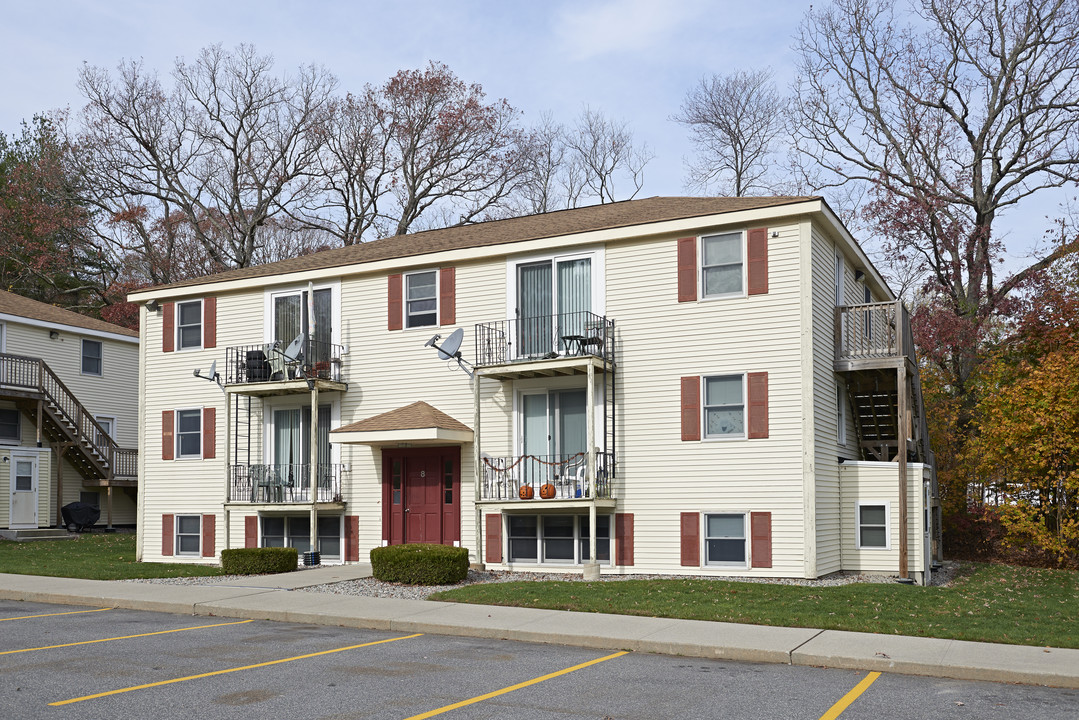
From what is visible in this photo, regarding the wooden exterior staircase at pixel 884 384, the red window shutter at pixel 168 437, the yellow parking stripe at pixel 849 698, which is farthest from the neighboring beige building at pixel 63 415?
the yellow parking stripe at pixel 849 698

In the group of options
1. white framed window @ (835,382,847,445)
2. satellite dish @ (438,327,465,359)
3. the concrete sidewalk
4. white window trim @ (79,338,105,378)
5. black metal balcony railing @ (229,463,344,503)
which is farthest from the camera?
white window trim @ (79,338,105,378)

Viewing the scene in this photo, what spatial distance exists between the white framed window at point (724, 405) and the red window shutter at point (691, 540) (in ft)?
5.11

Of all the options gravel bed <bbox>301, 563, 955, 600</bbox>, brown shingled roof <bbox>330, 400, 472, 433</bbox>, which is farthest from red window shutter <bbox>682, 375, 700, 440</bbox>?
brown shingled roof <bbox>330, 400, 472, 433</bbox>

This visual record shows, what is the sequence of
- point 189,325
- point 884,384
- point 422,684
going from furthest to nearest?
point 189,325, point 884,384, point 422,684

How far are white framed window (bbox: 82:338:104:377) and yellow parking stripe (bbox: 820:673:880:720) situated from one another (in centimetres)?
3166

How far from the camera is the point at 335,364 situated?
2233cm

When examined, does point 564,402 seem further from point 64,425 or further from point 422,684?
point 64,425

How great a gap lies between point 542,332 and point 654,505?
13.3ft

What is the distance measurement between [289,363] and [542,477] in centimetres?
614

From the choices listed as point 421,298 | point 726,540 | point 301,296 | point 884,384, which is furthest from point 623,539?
point 301,296

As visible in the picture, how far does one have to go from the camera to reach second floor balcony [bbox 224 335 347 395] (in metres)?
21.5

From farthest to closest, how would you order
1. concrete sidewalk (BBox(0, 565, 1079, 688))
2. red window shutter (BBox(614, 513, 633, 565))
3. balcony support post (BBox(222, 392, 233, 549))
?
balcony support post (BBox(222, 392, 233, 549)) → red window shutter (BBox(614, 513, 633, 565)) → concrete sidewalk (BBox(0, 565, 1079, 688))

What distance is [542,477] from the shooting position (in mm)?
19953

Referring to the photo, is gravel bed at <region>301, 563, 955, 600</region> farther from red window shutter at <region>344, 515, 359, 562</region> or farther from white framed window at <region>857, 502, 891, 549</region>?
red window shutter at <region>344, 515, 359, 562</region>
